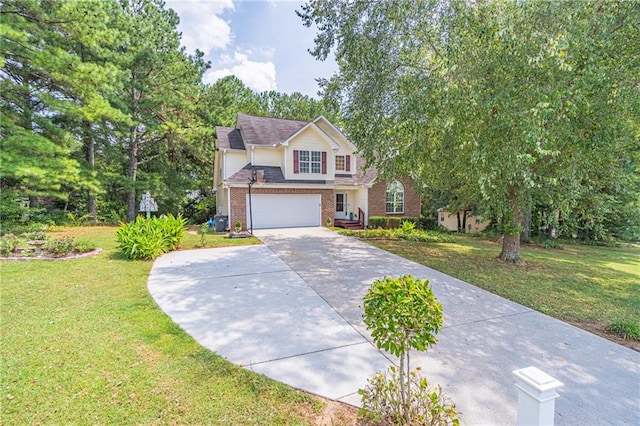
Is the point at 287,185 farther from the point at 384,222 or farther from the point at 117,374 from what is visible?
the point at 117,374

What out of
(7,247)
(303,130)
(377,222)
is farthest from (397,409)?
(303,130)

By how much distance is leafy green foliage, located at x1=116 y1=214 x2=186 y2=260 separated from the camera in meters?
8.27

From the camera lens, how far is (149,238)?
8.75 m

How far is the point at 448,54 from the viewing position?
5988 mm

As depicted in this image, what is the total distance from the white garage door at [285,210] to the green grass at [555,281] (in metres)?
6.24

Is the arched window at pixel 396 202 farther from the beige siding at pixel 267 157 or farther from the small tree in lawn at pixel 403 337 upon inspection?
the small tree in lawn at pixel 403 337

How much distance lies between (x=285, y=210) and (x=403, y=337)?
14.1m

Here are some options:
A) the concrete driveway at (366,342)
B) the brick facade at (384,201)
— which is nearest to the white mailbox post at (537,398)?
the concrete driveway at (366,342)

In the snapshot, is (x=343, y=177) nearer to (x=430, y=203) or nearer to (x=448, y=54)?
(x=430, y=203)

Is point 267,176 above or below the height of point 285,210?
above

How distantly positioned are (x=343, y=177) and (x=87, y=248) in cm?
1336

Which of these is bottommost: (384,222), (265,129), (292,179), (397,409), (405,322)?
(397,409)

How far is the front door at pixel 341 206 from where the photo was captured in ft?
61.4

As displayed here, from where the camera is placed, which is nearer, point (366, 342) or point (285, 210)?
point (366, 342)
